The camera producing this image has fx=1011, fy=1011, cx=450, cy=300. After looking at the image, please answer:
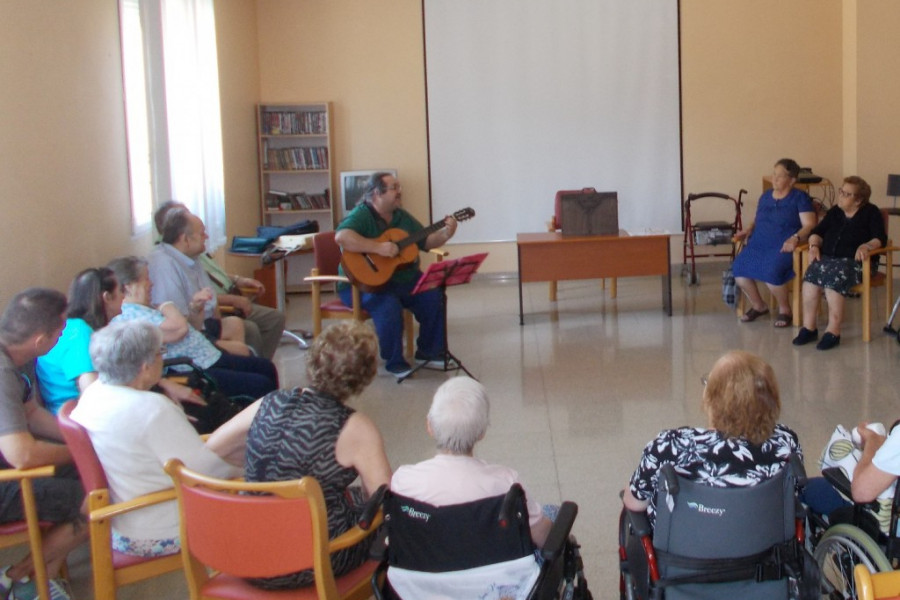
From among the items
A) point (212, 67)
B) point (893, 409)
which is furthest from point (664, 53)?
point (893, 409)

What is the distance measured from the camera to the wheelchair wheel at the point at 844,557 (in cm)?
244

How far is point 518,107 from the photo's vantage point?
9359 millimetres

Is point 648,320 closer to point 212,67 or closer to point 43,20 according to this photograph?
point 212,67

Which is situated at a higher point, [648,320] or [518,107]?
[518,107]

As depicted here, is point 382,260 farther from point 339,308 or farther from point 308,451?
point 308,451

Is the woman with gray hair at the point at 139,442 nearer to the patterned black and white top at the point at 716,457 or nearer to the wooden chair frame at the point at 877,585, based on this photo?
the patterned black and white top at the point at 716,457

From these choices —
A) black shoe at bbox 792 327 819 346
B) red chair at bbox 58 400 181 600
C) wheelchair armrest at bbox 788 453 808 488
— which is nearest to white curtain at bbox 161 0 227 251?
red chair at bbox 58 400 181 600

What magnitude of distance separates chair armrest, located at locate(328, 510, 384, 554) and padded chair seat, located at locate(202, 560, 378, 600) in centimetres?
12

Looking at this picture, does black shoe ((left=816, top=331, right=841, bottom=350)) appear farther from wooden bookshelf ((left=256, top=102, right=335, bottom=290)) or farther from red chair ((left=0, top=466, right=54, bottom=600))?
red chair ((left=0, top=466, right=54, bottom=600))

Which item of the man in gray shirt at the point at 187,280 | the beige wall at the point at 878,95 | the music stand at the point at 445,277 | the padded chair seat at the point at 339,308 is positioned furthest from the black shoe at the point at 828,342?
the man in gray shirt at the point at 187,280

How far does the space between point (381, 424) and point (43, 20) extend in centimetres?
240

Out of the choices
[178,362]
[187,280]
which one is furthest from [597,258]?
[178,362]

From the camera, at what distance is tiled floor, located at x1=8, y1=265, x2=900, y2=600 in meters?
4.09

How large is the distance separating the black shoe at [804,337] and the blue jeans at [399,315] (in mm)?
2270
